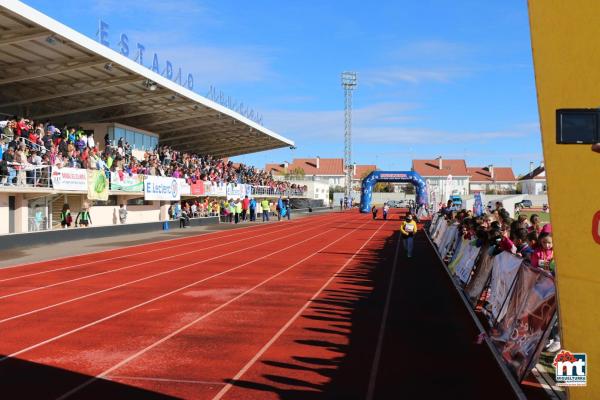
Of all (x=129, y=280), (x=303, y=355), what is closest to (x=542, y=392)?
(x=303, y=355)

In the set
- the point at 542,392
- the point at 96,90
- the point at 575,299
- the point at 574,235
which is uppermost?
the point at 96,90

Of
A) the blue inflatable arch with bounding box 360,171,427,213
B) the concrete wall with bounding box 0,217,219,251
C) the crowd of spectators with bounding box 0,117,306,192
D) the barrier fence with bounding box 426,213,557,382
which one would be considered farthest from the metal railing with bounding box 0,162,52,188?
the blue inflatable arch with bounding box 360,171,427,213

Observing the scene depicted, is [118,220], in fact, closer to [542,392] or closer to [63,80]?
[63,80]

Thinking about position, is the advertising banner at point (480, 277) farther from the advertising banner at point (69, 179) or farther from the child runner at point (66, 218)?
the child runner at point (66, 218)

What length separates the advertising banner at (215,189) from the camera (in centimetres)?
3993

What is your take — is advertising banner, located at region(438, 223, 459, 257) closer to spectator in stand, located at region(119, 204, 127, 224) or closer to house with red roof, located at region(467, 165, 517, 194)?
spectator in stand, located at region(119, 204, 127, 224)

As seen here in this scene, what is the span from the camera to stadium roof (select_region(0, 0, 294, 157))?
20.0 metres

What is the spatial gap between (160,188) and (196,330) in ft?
80.5

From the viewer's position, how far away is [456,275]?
1242 centimetres

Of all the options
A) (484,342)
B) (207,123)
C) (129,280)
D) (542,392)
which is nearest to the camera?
(542,392)

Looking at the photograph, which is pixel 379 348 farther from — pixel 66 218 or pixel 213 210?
pixel 213 210

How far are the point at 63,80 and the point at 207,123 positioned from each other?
17395 mm

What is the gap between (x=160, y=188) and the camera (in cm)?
3191

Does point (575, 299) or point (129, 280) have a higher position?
point (575, 299)
